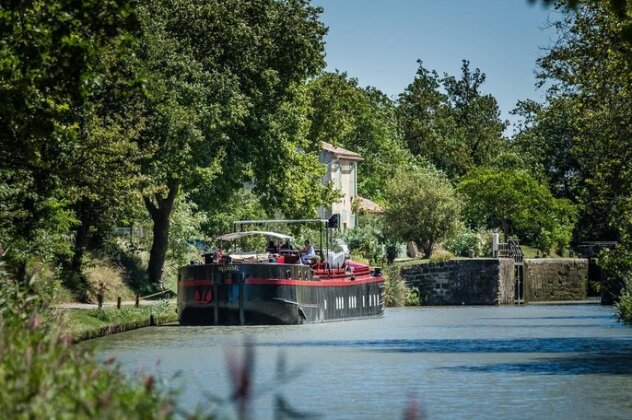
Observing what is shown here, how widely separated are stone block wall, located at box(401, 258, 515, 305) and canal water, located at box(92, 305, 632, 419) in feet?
108

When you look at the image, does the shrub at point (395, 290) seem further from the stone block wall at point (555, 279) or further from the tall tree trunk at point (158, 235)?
the tall tree trunk at point (158, 235)

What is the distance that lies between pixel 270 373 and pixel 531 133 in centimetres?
8888

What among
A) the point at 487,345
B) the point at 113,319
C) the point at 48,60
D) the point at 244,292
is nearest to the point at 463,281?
the point at 244,292

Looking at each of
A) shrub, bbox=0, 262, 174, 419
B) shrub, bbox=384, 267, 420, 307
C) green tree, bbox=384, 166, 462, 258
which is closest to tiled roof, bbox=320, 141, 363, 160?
green tree, bbox=384, 166, 462, 258

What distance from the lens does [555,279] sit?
92.7 meters

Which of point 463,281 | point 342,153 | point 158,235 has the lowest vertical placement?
point 463,281

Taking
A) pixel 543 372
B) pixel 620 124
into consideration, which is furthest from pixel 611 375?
pixel 620 124

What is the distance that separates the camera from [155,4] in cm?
5641

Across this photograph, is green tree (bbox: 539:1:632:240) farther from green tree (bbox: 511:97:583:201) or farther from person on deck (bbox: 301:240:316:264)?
green tree (bbox: 511:97:583:201)

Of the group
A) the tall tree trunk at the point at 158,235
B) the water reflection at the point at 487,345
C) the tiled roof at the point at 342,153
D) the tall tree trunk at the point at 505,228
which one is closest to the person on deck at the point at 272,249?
the tall tree trunk at the point at 158,235

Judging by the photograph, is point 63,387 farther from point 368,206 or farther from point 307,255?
point 368,206

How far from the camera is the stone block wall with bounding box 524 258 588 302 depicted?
9244cm

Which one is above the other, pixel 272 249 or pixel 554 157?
→ pixel 554 157

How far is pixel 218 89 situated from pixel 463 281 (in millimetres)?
33702
